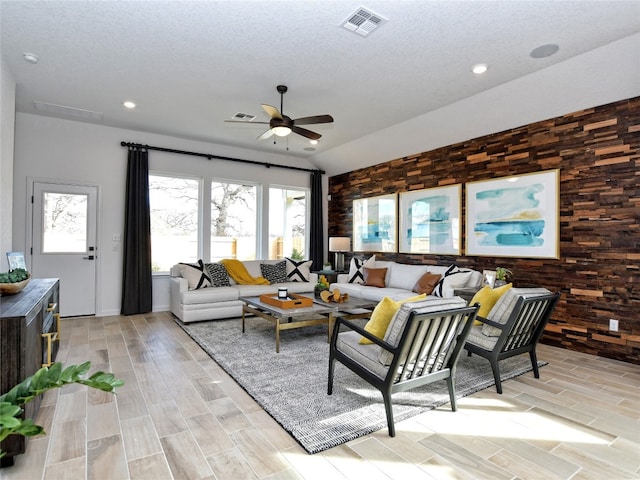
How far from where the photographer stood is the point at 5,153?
3.51 metres

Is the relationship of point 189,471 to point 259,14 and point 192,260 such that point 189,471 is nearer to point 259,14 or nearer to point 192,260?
point 259,14

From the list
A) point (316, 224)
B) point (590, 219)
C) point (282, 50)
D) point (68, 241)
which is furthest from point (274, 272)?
point (590, 219)

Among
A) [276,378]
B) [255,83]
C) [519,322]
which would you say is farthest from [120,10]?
[519,322]

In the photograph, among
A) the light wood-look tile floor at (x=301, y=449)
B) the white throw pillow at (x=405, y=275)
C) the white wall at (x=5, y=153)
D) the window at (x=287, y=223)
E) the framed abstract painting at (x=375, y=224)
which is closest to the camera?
the light wood-look tile floor at (x=301, y=449)

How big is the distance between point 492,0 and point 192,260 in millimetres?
5686

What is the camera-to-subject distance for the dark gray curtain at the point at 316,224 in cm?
771

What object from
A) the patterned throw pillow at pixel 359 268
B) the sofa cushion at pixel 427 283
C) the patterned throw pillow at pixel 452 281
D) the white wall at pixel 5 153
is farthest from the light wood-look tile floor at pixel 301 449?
the patterned throw pillow at pixel 359 268

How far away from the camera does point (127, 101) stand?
4.57m

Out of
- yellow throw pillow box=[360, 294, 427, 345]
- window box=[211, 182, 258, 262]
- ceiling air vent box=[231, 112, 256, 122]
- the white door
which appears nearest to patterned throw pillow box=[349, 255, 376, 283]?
window box=[211, 182, 258, 262]

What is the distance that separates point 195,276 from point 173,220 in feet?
4.82

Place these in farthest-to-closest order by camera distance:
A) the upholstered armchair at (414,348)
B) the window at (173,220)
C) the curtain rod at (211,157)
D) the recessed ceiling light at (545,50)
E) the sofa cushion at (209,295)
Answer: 1. the window at (173,220)
2. the curtain rod at (211,157)
3. the sofa cushion at (209,295)
4. the recessed ceiling light at (545,50)
5. the upholstered armchair at (414,348)

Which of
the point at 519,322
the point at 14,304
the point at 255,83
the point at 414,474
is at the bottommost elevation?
the point at 414,474

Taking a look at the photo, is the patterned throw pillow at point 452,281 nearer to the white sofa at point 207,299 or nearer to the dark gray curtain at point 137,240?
the white sofa at point 207,299

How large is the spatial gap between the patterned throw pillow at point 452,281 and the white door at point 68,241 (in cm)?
528
